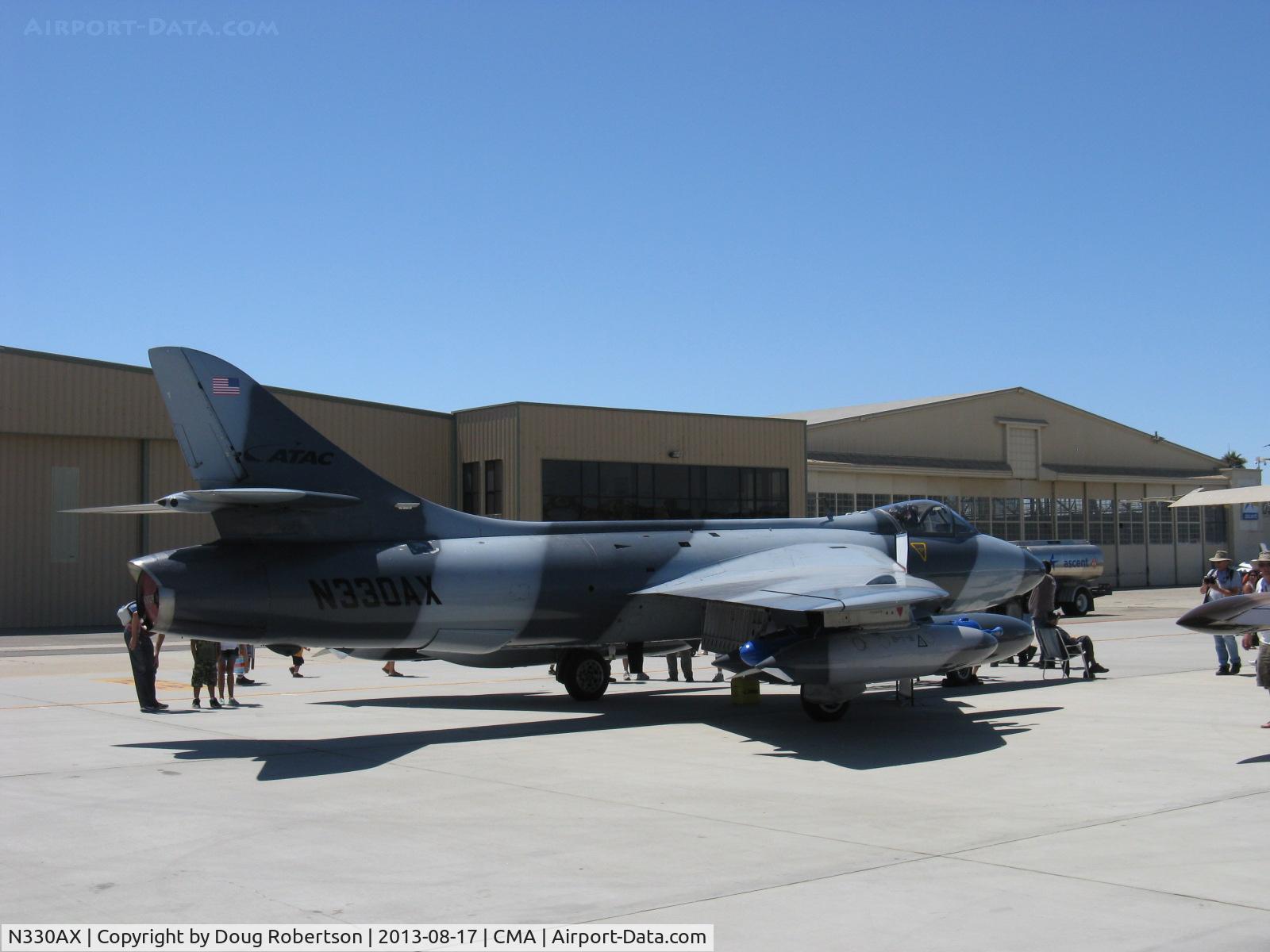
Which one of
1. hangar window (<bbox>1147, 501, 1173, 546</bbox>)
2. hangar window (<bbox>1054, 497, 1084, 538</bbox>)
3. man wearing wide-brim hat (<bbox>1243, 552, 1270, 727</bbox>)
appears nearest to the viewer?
man wearing wide-brim hat (<bbox>1243, 552, 1270, 727</bbox>)

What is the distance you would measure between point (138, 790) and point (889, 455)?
49.1 m

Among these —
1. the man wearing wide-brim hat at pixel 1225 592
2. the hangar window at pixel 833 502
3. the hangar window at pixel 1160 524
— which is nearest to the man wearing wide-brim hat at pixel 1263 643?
the man wearing wide-brim hat at pixel 1225 592

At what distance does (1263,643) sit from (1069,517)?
5162 centimetres

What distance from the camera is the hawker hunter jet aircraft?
13320 mm

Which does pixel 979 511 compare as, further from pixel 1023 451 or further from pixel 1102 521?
pixel 1102 521

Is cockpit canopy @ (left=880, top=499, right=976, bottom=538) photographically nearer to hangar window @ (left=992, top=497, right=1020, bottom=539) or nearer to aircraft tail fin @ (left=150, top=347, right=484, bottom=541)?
aircraft tail fin @ (left=150, top=347, right=484, bottom=541)

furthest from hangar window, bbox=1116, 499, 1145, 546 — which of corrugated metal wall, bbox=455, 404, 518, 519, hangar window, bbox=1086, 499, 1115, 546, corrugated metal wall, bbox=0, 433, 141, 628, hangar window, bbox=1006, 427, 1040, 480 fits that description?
corrugated metal wall, bbox=0, 433, 141, 628

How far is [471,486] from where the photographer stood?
140 ft

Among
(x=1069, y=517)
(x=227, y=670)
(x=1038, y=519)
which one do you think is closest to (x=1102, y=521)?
(x=1069, y=517)

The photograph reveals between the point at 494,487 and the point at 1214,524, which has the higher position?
the point at 494,487

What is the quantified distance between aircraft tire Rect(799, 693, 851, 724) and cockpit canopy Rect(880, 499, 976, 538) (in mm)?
4129

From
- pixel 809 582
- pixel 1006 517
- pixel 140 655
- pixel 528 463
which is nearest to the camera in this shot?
pixel 809 582

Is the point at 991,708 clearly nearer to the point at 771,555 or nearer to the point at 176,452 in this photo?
the point at 771,555

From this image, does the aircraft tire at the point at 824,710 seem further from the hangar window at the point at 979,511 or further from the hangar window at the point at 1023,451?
the hangar window at the point at 1023,451
